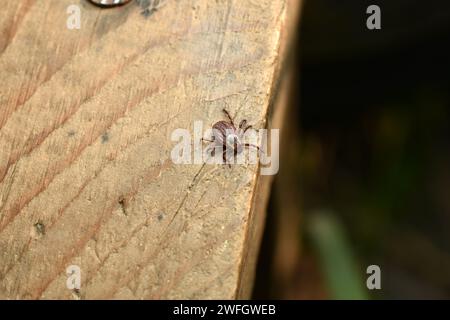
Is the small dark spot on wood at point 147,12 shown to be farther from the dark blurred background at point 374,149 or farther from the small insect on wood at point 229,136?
the dark blurred background at point 374,149

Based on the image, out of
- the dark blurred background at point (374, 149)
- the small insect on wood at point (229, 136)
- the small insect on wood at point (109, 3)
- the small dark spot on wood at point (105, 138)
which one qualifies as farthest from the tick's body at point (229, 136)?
the dark blurred background at point (374, 149)

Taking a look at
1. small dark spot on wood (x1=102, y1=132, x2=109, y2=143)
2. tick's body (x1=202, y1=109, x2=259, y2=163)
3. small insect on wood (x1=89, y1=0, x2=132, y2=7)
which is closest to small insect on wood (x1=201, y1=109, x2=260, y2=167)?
tick's body (x1=202, y1=109, x2=259, y2=163)

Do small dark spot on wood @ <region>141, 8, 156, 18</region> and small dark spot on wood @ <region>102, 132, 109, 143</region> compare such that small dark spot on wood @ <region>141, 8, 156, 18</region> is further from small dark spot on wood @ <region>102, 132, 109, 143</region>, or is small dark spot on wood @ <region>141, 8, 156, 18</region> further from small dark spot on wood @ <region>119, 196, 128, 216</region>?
small dark spot on wood @ <region>119, 196, 128, 216</region>

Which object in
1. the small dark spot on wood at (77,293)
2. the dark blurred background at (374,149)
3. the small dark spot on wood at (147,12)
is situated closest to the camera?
the small dark spot on wood at (77,293)

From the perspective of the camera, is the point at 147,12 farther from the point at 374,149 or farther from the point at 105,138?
the point at 374,149

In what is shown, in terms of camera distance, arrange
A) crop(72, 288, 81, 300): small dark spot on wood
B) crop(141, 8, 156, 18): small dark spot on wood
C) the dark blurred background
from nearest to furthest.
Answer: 1. crop(72, 288, 81, 300): small dark spot on wood
2. crop(141, 8, 156, 18): small dark spot on wood
3. the dark blurred background

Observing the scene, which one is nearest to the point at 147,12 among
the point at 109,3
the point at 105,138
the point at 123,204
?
the point at 109,3
